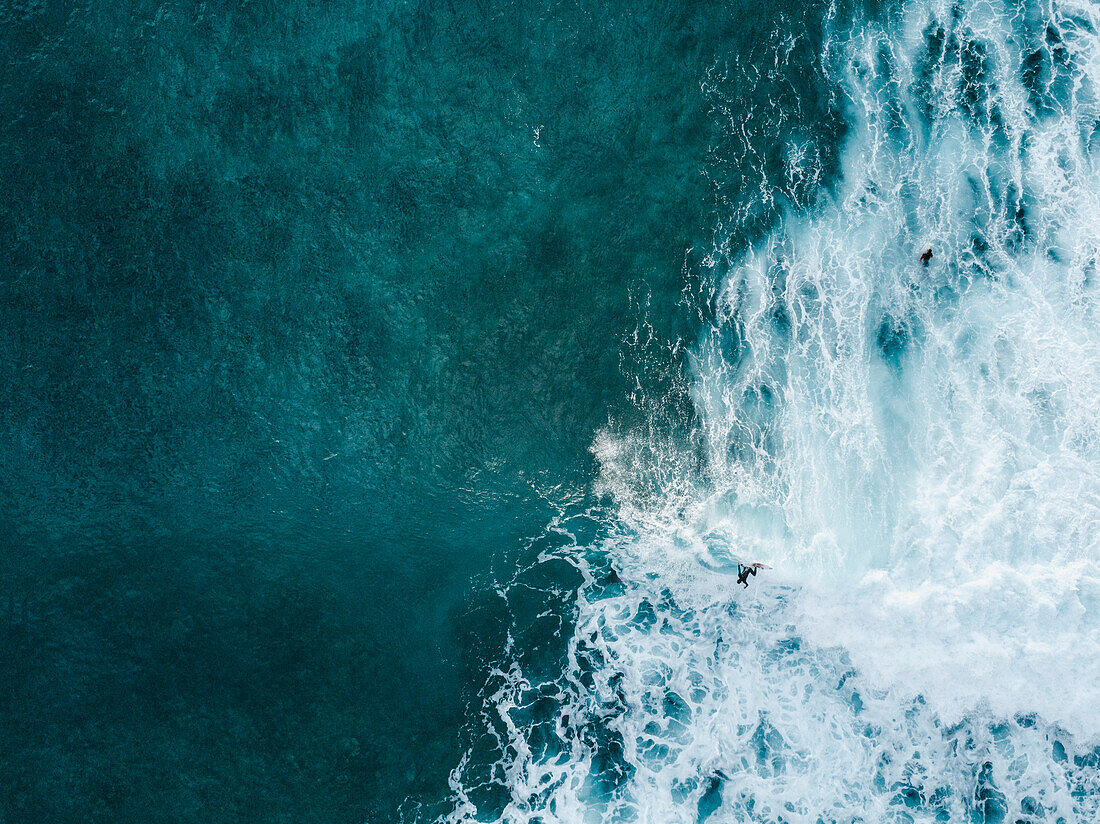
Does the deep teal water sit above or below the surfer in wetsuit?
above

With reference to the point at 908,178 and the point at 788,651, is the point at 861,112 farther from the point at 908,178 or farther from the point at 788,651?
the point at 788,651

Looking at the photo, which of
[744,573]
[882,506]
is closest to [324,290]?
[744,573]

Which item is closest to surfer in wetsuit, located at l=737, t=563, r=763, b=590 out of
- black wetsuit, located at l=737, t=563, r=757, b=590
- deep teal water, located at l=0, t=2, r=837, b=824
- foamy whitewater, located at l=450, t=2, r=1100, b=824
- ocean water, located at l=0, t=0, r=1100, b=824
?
black wetsuit, located at l=737, t=563, r=757, b=590

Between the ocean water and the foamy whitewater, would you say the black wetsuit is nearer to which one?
the foamy whitewater

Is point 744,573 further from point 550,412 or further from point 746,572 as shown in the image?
point 550,412

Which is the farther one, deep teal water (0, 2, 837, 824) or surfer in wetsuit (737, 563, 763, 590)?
deep teal water (0, 2, 837, 824)
